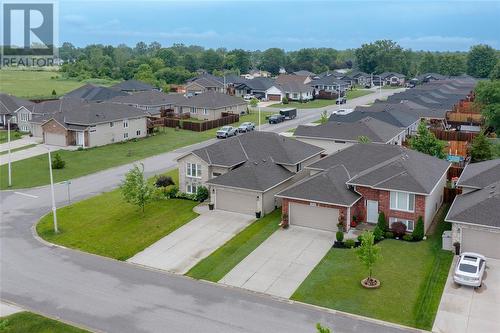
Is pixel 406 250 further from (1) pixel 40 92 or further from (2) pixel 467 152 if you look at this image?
(1) pixel 40 92

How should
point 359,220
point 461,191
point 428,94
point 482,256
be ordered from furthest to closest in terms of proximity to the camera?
point 428,94 < point 461,191 < point 359,220 < point 482,256

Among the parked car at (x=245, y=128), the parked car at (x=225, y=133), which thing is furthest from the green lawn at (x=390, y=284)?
the parked car at (x=245, y=128)

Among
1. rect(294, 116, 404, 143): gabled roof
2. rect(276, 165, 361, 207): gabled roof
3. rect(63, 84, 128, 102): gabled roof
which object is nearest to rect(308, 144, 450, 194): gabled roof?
rect(276, 165, 361, 207): gabled roof

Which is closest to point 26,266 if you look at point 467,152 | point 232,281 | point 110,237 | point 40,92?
point 110,237

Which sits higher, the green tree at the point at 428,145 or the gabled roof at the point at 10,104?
the gabled roof at the point at 10,104

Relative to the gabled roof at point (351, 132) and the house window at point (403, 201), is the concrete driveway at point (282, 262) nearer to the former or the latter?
the house window at point (403, 201)

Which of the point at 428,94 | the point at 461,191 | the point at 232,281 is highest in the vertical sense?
the point at 428,94
